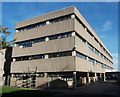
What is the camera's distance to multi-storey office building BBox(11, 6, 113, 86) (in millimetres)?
29688

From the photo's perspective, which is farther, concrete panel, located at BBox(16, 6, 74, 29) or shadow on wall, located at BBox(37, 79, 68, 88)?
concrete panel, located at BBox(16, 6, 74, 29)

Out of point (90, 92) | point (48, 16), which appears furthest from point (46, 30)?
point (90, 92)

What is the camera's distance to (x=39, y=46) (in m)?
34.7

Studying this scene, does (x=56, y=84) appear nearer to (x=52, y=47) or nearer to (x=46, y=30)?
(x=52, y=47)

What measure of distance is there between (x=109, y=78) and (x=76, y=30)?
142 ft

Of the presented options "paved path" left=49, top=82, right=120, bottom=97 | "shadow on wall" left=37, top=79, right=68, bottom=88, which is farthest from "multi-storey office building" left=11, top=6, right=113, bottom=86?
"paved path" left=49, top=82, right=120, bottom=97

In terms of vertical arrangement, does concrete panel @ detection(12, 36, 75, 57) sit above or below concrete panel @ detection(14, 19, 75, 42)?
below

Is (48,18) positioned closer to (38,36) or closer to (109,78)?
(38,36)

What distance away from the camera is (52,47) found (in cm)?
3212

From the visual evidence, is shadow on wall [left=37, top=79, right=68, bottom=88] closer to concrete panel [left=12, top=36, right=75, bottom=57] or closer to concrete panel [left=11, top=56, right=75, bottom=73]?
concrete panel [left=11, top=56, right=75, bottom=73]

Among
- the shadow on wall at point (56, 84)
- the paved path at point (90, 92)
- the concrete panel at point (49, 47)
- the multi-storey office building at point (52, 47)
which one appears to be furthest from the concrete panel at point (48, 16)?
the paved path at point (90, 92)

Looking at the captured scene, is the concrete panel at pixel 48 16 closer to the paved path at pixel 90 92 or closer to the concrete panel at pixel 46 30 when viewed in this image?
the concrete panel at pixel 46 30

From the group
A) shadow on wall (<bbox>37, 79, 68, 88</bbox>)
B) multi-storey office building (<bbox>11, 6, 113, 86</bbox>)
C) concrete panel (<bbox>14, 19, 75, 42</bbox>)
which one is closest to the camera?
shadow on wall (<bbox>37, 79, 68, 88</bbox>)

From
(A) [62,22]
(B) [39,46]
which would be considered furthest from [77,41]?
(B) [39,46]
